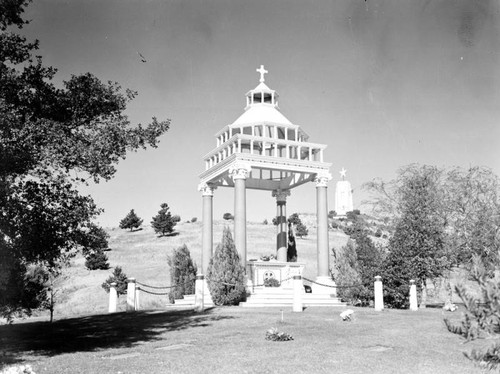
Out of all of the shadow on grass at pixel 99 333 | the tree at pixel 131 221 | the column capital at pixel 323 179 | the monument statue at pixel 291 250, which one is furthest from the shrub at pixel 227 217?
the shadow on grass at pixel 99 333

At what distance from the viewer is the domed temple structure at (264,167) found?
2816cm

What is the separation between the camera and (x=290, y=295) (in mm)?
26266

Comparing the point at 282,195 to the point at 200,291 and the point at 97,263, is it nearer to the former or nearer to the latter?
the point at 200,291

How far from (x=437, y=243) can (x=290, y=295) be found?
10617 mm

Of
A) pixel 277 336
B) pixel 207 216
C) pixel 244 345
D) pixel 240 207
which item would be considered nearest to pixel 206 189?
pixel 207 216

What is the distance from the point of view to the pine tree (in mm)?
24281

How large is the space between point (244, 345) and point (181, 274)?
60.4 feet

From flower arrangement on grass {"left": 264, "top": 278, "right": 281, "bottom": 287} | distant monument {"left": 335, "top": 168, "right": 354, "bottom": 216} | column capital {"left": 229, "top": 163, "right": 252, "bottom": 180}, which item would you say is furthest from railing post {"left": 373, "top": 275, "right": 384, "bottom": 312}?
distant monument {"left": 335, "top": 168, "right": 354, "bottom": 216}

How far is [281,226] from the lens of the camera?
33.0m

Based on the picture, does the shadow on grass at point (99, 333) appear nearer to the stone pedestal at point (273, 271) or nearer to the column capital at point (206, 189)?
the stone pedestal at point (273, 271)

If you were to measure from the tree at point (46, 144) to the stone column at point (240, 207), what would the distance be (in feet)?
38.1

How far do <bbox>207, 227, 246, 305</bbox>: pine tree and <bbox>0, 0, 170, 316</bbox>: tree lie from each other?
355 inches

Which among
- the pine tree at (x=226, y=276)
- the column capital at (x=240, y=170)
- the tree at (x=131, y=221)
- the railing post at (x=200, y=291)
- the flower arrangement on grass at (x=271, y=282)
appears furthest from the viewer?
the tree at (x=131, y=221)

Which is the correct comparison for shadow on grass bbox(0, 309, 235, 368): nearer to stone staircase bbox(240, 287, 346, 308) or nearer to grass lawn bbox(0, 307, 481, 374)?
grass lawn bbox(0, 307, 481, 374)
